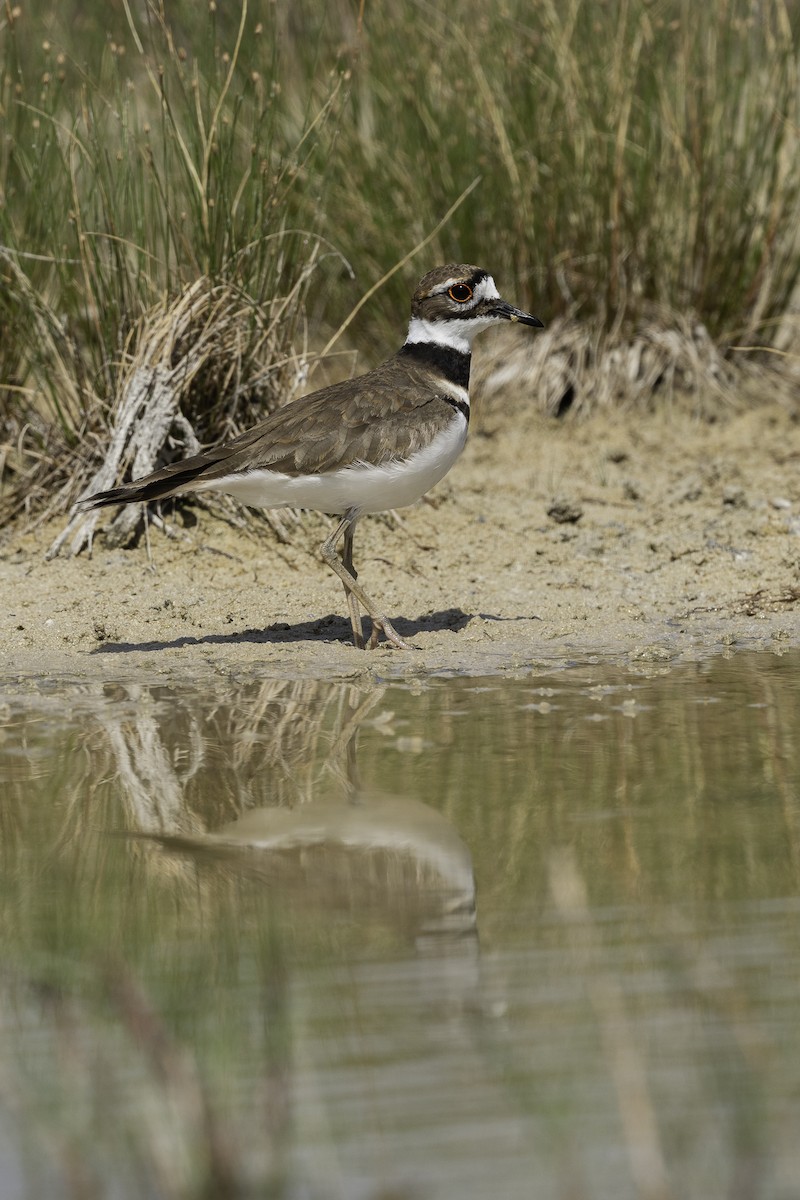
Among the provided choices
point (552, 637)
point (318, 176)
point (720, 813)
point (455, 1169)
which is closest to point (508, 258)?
point (318, 176)

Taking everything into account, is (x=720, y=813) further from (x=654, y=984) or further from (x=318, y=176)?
(x=318, y=176)

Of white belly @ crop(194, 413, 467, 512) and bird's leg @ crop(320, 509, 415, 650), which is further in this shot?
bird's leg @ crop(320, 509, 415, 650)

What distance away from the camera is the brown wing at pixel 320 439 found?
226 inches

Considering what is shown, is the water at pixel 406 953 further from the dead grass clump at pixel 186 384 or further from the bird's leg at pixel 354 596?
the dead grass clump at pixel 186 384

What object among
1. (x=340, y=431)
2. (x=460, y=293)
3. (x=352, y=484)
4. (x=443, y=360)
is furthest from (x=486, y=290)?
(x=352, y=484)

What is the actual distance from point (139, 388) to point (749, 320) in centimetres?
365

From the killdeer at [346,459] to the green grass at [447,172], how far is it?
3.44ft

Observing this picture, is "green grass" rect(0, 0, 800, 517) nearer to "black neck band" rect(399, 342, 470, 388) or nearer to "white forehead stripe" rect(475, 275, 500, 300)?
"black neck band" rect(399, 342, 470, 388)

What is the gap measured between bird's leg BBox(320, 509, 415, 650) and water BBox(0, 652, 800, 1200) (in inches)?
45.4

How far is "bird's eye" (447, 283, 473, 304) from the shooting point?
6.48 metres

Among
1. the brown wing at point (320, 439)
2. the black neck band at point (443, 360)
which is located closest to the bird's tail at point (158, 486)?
the brown wing at point (320, 439)

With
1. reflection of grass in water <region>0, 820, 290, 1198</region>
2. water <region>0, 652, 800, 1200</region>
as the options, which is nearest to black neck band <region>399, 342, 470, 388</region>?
water <region>0, 652, 800, 1200</region>

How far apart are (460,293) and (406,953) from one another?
163 inches

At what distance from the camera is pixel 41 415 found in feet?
24.0
